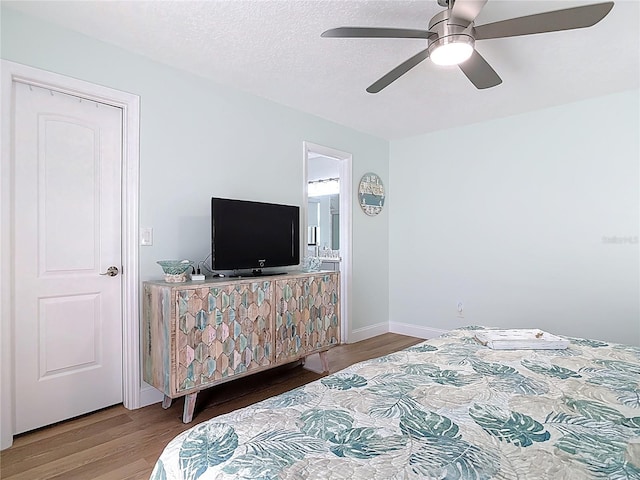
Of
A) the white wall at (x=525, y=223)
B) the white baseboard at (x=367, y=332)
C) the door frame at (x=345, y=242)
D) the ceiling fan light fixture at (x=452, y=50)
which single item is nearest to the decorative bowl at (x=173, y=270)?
the ceiling fan light fixture at (x=452, y=50)

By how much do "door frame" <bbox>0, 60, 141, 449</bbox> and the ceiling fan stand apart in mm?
1571

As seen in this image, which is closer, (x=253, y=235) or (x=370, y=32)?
(x=370, y=32)

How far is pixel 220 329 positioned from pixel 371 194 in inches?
107

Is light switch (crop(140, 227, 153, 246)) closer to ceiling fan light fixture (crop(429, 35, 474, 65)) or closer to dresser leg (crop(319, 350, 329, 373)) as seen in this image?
dresser leg (crop(319, 350, 329, 373))

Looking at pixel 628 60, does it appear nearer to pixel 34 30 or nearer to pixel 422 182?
pixel 422 182

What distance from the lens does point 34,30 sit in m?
2.21

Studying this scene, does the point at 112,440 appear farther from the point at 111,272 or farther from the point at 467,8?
the point at 467,8

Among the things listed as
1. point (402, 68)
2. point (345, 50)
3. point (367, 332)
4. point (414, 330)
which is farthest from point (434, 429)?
point (414, 330)

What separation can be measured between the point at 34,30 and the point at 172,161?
1.05 meters

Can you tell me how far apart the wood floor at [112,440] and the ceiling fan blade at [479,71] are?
100 inches

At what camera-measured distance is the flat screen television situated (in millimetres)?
2768

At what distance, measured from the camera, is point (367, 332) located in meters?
4.52

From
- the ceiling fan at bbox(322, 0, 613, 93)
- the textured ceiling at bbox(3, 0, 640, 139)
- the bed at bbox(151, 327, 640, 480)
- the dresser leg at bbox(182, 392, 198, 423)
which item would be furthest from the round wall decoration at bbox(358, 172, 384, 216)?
the bed at bbox(151, 327, 640, 480)

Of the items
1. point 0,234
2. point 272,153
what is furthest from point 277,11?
point 0,234
